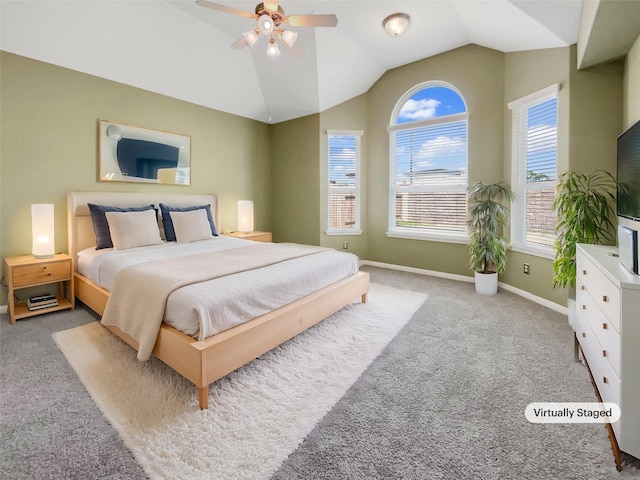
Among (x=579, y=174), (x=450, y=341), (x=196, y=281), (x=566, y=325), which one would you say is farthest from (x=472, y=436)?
(x=579, y=174)

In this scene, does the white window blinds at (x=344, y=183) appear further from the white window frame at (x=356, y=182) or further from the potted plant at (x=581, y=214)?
the potted plant at (x=581, y=214)

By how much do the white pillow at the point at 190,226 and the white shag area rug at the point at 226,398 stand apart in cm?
134

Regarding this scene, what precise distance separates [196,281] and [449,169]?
3.86 meters

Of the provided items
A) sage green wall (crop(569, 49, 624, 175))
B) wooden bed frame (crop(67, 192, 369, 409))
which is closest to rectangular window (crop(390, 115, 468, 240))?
sage green wall (crop(569, 49, 624, 175))

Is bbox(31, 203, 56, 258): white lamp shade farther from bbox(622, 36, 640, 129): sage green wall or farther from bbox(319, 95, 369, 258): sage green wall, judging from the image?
bbox(622, 36, 640, 129): sage green wall

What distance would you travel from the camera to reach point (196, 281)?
6.70ft

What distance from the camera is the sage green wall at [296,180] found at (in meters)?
5.15

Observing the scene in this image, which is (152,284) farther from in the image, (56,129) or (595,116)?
(595,116)

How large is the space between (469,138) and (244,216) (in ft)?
11.4

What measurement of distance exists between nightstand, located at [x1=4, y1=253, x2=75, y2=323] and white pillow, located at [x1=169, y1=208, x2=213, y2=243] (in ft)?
3.55

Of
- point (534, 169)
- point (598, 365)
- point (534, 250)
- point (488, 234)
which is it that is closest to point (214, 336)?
point (598, 365)

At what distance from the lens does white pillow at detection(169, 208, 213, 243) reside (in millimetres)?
3715

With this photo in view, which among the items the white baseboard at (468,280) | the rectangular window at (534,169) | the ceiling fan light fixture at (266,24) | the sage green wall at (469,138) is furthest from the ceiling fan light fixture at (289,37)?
the white baseboard at (468,280)

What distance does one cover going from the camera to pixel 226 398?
70.7 inches
